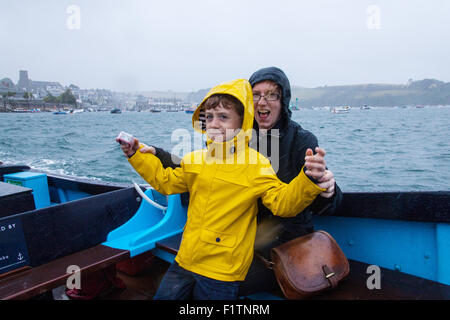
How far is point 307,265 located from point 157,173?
117 centimetres

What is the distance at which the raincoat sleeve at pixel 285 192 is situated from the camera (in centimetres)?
142

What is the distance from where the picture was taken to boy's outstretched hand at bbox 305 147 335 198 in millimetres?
1338

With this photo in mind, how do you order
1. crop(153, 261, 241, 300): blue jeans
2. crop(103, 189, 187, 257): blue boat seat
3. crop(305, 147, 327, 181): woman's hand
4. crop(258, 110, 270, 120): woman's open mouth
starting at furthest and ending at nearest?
crop(103, 189, 187, 257): blue boat seat, crop(258, 110, 270, 120): woman's open mouth, crop(153, 261, 241, 300): blue jeans, crop(305, 147, 327, 181): woman's hand

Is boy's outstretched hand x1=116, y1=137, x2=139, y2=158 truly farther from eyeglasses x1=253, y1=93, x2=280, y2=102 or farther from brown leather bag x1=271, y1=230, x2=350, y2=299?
brown leather bag x1=271, y1=230, x2=350, y2=299

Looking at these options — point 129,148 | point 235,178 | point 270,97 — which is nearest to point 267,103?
point 270,97

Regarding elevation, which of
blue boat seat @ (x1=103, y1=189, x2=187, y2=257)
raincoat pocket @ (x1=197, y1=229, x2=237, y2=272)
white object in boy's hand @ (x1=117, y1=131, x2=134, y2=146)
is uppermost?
white object in boy's hand @ (x1=117, y1=131, x2=134, y2=146)

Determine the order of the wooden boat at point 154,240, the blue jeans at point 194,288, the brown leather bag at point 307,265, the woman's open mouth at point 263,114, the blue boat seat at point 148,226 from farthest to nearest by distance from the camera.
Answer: the blue boat seat at point 148,226 < the woman's open mouth at point 263,114 < the wooden boat at point 154,240 < the brown leather bag at point 307,265 < the blue jeans at point 194,288

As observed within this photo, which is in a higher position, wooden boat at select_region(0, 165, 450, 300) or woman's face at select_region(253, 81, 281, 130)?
woman's face at select_region(253, 81, 281, 130)

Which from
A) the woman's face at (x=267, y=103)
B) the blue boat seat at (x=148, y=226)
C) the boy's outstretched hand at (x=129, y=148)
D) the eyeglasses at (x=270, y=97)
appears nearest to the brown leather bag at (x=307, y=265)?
the woman's face at (x=267, y=103)

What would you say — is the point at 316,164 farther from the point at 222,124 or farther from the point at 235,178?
the point at 222,124

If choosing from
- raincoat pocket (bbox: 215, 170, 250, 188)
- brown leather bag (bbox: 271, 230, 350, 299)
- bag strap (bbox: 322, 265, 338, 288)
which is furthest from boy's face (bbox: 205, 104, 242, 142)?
bag strap (bbox: 322, 265, 338, 288)

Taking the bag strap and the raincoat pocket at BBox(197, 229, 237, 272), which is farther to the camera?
the bag strap

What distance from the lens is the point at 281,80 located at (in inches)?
84.4

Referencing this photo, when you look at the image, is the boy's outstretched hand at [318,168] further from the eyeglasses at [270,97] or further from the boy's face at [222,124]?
the eyeglasses at [270,97]
